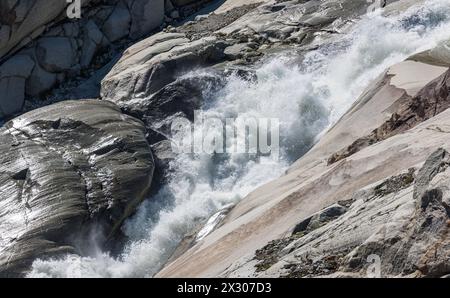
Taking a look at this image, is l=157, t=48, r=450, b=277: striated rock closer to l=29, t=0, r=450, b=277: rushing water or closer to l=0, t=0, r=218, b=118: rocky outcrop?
l=29, t=0, r=450, b=277: rushing water

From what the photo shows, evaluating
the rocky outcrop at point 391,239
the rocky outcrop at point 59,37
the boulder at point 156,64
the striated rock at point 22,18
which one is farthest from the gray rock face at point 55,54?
the rocky outcrop at point 391,239

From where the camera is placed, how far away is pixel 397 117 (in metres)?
16.4

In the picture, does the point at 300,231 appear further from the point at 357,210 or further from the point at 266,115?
the point at 266,115

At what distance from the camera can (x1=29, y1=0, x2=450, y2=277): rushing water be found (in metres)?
20.0

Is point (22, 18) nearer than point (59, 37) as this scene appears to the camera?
Yes

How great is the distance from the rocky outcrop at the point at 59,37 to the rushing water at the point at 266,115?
6176mm

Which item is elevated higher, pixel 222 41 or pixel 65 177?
pixel 222 41

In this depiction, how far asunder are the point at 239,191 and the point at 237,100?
4.15 m

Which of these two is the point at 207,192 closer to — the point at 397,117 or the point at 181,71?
the point at 181,71

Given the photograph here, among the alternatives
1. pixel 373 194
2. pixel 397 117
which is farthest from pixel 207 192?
pixel 373 194

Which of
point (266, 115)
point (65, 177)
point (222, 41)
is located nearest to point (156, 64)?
point (222, 41)

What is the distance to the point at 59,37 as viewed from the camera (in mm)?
28391

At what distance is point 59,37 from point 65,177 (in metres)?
8.97

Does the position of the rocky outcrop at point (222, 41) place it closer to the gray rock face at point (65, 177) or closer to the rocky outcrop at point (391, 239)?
the gray rock face at point (65, 177)
